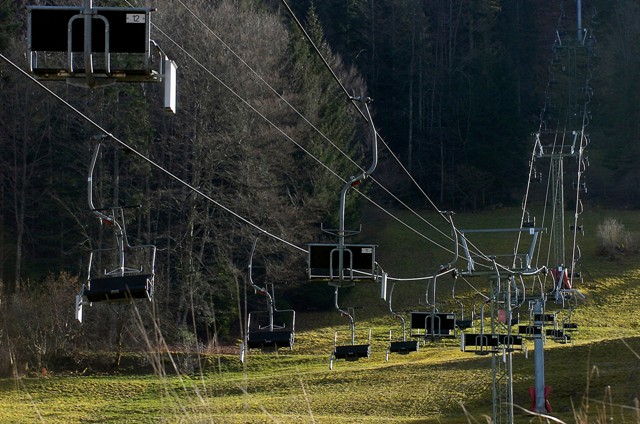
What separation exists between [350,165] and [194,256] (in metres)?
12.2

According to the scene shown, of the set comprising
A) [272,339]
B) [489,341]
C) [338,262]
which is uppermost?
[338,262]

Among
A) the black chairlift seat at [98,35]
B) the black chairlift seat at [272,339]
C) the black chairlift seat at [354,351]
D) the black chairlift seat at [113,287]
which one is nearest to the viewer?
the black chairlift seat at [98,35]

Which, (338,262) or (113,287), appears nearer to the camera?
(113,287)

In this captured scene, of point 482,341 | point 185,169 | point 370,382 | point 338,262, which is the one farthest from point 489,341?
point 185,169

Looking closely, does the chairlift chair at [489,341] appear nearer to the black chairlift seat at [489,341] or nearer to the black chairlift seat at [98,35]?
the black chairlift seat at [489,341]

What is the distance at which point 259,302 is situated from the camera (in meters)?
46.0

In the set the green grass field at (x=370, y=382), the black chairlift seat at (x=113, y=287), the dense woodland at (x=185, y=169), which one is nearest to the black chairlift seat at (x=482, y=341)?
the green grass field at (x=370, y=382)

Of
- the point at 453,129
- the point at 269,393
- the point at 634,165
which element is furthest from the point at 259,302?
the point at 634,165

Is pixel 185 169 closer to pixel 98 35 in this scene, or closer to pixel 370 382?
pixel 370 382

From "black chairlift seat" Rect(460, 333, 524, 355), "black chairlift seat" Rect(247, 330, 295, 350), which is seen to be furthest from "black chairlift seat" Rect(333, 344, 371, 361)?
"black chairlift seat" Rect(247, 330, 295, 350)

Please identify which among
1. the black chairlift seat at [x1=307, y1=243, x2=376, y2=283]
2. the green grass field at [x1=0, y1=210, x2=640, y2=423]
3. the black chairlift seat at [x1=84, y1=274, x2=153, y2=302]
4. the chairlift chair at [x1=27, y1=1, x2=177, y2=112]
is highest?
the chairlift chair at [x1=27, y1=1, x2=177, y2=112]

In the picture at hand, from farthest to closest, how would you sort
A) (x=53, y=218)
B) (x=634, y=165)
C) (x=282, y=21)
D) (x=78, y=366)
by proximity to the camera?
(x=634, y=165)
(x=282, y=21)
(x=53, y=218)
(x=78, y=366)

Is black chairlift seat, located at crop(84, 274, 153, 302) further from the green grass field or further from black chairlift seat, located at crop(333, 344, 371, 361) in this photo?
black chairlift seat, located at crop(333, 344, 371, 361)

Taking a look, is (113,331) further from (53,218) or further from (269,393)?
(269,393)
